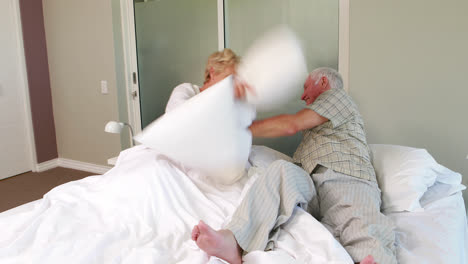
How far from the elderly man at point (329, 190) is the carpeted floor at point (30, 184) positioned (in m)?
2.45

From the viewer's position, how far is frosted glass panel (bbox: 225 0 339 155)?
2355 millimetres

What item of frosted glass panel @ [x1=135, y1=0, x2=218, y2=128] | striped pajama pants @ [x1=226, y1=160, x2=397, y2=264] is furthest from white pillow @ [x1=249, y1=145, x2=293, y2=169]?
frosted glass panel @ [x1=135, y1=0, x2=218, y2=128]

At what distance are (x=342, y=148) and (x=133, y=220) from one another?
3.13 feet

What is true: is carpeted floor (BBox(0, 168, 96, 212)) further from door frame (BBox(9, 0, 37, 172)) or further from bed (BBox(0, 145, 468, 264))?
bed (BBox(0, 145, 468, 264))

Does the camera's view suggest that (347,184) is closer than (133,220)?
No

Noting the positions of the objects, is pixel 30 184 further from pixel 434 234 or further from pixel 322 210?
pixel 434 234

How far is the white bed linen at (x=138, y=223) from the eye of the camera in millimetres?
1163

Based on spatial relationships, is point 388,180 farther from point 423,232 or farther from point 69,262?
point 69,262

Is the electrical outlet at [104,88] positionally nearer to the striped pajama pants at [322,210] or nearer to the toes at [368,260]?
the striped pajama pants at [322,210]

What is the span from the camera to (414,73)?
2.17 metres

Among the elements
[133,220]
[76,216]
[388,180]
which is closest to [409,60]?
[388,180]

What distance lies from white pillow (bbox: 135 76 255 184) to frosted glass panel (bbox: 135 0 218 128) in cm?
152

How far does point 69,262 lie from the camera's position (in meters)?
1.09

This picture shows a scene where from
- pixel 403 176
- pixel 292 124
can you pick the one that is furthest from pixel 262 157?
pixel 403 176
